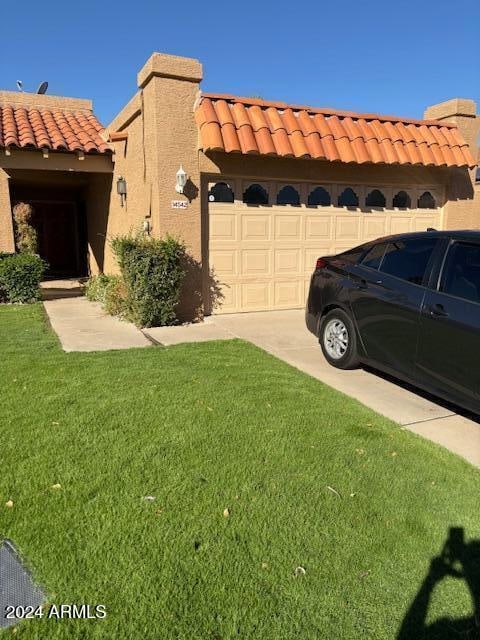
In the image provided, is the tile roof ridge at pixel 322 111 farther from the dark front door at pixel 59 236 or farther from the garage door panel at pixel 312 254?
the dark front door at pixel 59 236

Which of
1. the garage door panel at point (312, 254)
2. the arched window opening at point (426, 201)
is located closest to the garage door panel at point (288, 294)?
the garage door panel at point (312, 254)

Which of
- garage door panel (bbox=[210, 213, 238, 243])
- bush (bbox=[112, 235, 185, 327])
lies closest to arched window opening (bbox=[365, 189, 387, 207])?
garage door panel (bbox=[210, 213, 238, 243])

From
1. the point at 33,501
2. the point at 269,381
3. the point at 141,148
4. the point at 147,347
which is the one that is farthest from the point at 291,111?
the point at 33,501

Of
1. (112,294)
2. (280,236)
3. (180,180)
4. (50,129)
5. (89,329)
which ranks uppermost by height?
(50,129)

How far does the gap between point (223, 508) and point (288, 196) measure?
24.0 ft

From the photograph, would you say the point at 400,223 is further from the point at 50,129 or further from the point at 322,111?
the point at 50,129

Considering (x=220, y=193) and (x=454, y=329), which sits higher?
(x=220, y=193)

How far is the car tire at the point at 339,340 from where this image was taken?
5.84 m

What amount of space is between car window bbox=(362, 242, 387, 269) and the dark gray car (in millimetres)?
12

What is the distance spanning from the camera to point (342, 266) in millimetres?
6082

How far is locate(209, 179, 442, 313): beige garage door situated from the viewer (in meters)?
9.09

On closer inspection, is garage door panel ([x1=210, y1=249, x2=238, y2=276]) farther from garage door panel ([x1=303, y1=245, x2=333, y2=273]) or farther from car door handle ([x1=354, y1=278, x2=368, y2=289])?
car door handle ([x1=354, y1=278, x2=368, y2=289])

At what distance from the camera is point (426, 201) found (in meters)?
10.6

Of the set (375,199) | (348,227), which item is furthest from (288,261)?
Answer: (375,199)
